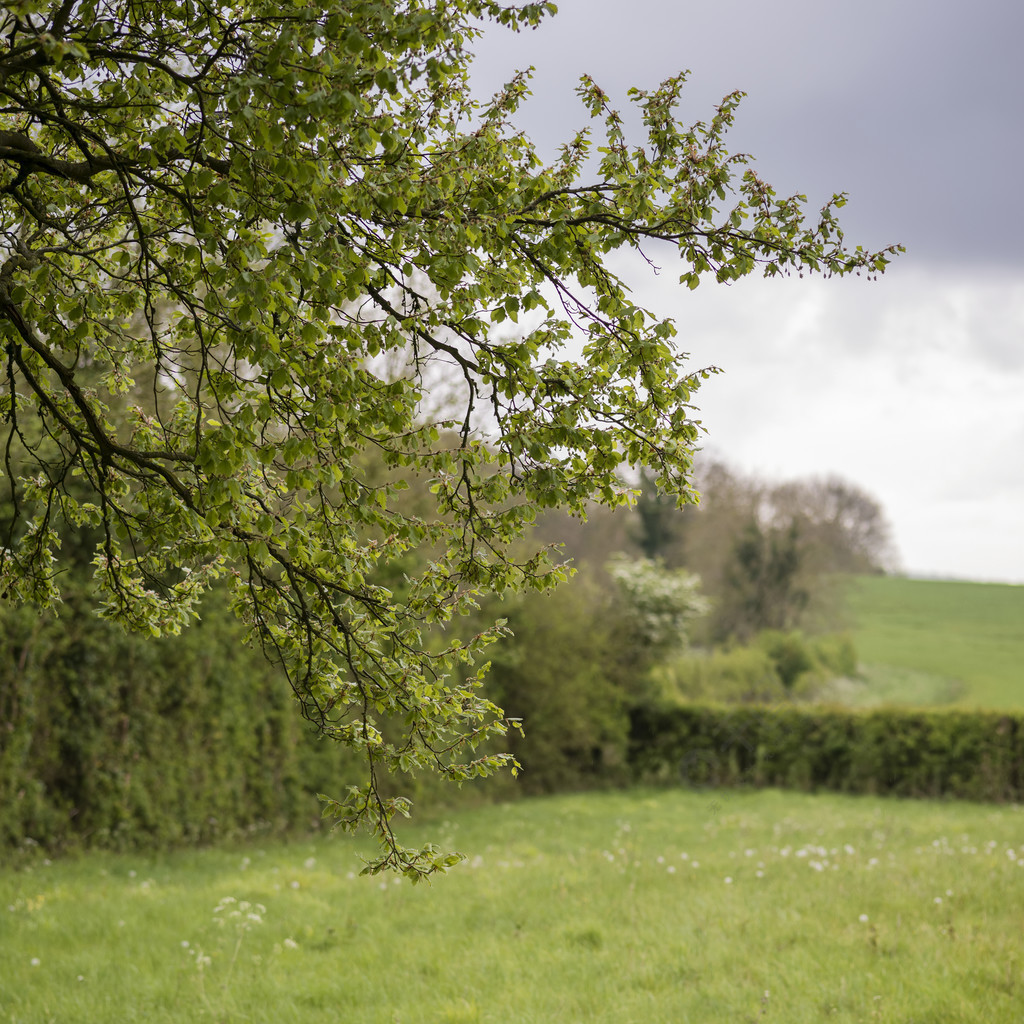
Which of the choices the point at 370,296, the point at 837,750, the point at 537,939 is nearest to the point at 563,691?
the point at 837,750

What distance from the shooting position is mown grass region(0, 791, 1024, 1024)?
5410mm

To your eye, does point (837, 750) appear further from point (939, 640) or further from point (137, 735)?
point (939, 640)

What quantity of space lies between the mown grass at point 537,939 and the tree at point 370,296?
257cm

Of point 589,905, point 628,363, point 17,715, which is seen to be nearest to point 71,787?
point 17,715

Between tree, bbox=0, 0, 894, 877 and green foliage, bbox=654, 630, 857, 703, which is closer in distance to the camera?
tree, bbox=0, 0, 894, 877

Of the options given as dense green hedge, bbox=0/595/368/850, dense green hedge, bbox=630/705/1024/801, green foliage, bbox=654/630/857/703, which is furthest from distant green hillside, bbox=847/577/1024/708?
dense green hedge, bbox=0/595/368/850

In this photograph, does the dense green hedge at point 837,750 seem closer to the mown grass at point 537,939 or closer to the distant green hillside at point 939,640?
the distant green hillside at point 939,640

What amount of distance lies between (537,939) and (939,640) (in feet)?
137

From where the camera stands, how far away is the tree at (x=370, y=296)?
3295 mm

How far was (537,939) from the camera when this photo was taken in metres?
6.73

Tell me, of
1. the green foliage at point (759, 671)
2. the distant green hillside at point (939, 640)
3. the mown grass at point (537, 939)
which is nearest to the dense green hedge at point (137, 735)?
the mown grass at point (537, 939)

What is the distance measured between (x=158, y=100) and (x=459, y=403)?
39.0ft

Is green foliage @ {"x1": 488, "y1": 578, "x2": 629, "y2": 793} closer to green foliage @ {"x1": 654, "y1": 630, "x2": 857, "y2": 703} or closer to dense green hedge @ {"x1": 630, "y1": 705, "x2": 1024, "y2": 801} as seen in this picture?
dense green hedge @ {"x1": 630, "y1": 705, "x2": 1024, "y2": 801}

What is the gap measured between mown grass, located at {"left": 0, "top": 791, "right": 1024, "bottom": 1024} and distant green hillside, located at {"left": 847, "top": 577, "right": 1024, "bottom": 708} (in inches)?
720
